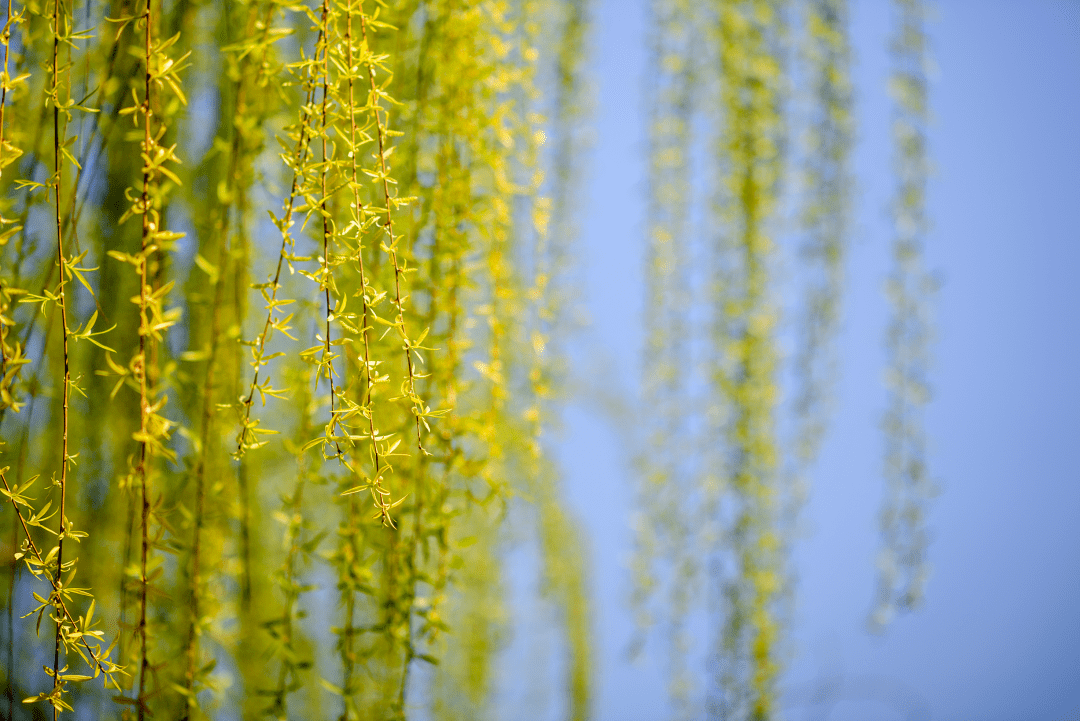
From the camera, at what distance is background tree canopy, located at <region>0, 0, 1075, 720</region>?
41 centimetres

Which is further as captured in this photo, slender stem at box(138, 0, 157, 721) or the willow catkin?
the willow catkin

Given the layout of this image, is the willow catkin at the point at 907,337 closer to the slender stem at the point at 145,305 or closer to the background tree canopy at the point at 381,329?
the background tree canopy at the point at 381,329

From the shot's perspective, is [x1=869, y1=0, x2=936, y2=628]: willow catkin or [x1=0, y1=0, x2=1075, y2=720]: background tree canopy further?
[x1=869, y1=0, x2=936, y2=628]: willow catkin

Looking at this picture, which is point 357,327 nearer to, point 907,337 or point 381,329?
point 381,329

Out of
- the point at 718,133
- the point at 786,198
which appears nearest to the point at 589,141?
the point at 718,133

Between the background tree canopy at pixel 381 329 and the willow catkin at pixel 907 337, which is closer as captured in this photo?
the background tree canopy at pixel 381 329

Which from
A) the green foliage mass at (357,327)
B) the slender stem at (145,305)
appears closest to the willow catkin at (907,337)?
the green foliage mass at (357,327)

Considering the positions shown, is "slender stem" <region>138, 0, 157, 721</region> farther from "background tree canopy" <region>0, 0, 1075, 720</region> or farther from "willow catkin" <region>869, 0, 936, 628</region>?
"willow catkin" <region>869, 0, 936, 628</region>

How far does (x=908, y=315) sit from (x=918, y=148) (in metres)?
0.26

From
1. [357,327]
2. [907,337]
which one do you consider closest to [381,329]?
[357,327]

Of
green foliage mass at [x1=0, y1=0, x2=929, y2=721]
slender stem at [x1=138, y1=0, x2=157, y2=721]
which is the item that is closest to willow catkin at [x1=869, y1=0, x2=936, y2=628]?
green foliage mass at [x1=0, y1=0, x2=929, y2=721]

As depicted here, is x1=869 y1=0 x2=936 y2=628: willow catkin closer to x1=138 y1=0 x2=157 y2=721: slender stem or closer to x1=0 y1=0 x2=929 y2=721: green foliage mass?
x1=0 y1=0 x2=929 y2=721: green foliage mass

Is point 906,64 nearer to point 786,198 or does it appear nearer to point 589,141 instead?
point 786,198

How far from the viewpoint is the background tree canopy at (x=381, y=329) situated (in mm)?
410
